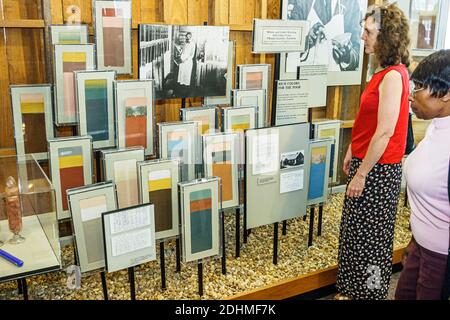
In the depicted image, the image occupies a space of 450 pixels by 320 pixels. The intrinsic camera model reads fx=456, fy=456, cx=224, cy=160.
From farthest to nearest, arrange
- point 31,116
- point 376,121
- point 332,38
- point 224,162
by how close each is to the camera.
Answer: point 332,38 < point 224,162 < point 31,116 < point 376,121

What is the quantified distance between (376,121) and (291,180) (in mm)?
646

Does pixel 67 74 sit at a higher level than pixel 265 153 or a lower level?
higher

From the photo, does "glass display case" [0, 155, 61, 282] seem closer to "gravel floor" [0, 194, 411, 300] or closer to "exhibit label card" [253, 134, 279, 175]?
"gravel floor" [0, 194, 411, 300]

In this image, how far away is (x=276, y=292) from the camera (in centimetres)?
240

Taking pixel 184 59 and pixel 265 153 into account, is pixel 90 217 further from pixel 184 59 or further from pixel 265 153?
pixel 184 59

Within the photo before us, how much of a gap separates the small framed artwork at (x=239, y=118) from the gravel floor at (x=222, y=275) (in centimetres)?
76

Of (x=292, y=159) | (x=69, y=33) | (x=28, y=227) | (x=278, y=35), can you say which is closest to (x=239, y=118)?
(x=292, y=159)

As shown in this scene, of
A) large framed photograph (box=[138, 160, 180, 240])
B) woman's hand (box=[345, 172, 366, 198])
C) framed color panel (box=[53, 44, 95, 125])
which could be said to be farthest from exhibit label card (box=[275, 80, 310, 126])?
framed color panel (box=[53, 44, 95, 125])

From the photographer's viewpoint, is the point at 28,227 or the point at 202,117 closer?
the point at 28,227

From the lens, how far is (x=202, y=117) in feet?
8.13

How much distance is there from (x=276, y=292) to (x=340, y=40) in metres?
2.06

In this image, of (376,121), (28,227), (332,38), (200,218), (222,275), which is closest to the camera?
(28,227)

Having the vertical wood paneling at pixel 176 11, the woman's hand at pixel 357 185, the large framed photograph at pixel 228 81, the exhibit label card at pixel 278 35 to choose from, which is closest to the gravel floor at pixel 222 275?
the woman's hand at pixel 357 185

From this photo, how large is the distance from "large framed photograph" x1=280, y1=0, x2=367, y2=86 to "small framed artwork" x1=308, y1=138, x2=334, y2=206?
0.80 metres
